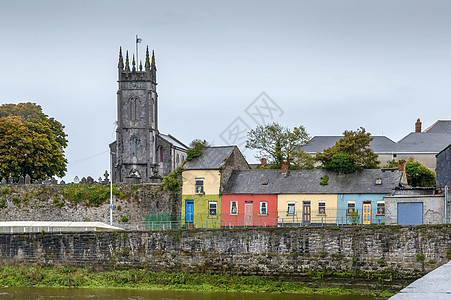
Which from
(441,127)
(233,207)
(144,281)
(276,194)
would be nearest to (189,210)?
(233,207)

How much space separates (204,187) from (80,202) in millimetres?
11060

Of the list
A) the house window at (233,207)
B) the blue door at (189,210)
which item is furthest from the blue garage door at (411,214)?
the blue door at (189,210)

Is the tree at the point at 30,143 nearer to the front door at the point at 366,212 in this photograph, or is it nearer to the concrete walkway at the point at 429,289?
the front door at the point at 366,212

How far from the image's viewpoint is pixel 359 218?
37.2 m

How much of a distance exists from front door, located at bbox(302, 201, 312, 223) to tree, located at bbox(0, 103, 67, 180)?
25610mm

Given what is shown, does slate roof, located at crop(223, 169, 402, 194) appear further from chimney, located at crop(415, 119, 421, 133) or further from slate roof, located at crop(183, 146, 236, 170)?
chimney, located at crop(415, 119, 421, 133)

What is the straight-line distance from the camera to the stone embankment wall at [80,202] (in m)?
45.7

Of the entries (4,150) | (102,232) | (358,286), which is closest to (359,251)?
(358,286)

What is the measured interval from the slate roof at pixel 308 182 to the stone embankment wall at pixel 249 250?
7.71 meters

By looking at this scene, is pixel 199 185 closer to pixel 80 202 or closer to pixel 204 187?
pixel 204 187

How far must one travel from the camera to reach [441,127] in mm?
77125

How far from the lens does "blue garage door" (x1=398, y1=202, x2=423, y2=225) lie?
3334 cm

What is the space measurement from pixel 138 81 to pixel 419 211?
42521 millimetres

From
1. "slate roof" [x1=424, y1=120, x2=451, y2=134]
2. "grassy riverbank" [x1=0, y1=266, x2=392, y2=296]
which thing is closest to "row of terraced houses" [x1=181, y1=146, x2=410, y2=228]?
"grassy riverbank" [x1=0, y1=266, x2=392, y2=296]
